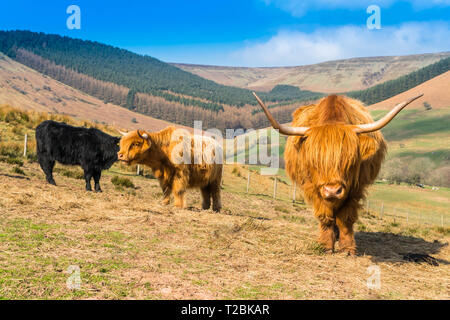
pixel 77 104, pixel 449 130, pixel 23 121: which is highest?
pixel 77 104

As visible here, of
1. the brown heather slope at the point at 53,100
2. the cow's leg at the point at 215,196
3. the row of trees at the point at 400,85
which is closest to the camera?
the cow's leg at the point at 215,196

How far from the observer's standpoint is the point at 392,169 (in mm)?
67688

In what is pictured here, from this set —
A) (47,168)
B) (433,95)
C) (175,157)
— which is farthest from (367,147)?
(433,95)

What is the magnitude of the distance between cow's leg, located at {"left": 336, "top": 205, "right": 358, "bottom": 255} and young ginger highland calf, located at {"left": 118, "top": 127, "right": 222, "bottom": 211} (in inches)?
171

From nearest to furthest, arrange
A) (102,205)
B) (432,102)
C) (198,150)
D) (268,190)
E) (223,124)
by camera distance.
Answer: (102,205)
(198,150)
(268,190)
(432,102)
(223,124)

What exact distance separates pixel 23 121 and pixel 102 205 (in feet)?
60.0

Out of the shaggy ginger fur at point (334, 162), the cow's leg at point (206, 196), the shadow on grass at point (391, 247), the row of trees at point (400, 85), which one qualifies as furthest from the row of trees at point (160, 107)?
the shaggy ginger fur at point (334, 162)

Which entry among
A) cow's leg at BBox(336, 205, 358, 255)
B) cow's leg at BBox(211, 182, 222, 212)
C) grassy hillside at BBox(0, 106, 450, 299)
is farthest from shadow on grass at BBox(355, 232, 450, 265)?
cow's leg at BBox(211, 182, 222, 212)

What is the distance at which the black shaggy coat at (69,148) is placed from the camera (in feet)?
34.8

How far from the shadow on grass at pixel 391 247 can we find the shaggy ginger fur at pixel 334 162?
75 cm

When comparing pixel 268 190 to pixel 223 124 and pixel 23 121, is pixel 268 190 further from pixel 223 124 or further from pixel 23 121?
pixel 223 124

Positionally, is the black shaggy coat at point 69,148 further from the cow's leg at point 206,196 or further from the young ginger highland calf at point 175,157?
the cow's leg at point 206,196

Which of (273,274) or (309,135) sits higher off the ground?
(309,135)

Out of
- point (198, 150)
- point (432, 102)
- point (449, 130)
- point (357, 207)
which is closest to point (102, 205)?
point (198, 150)
